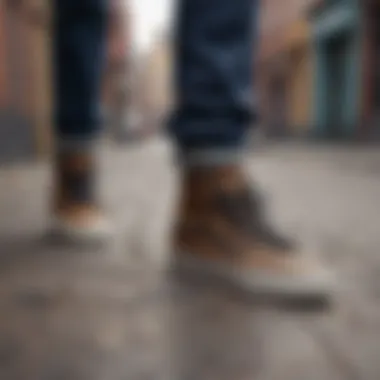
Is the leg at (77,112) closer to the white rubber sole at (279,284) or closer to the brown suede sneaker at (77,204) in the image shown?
the brown suede sneaker at (77,204)

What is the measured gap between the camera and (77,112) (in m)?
0.94

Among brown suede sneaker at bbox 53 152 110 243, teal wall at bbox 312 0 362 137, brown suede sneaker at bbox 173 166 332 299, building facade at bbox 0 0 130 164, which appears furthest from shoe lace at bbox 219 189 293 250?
teal wall at bbox 312 0 362 137

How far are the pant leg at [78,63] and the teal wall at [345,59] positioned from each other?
18.5ft

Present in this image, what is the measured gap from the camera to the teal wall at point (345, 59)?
6469mm

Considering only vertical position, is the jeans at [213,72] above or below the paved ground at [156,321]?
above

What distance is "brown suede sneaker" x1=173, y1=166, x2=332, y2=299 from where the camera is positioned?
619 millimetres

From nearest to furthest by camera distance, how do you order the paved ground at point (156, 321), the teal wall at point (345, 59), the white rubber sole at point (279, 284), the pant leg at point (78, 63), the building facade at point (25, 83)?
1. the paved ground at point (156, 321)
2. the white rubber sole at point (279, 284)
3. the pant leg at point (78, 63)
4. the building facade at point (25, 83)
5. the teal wall at point (345, 59)

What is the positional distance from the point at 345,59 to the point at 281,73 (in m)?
2.98

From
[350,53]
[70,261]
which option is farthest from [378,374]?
[350,53]

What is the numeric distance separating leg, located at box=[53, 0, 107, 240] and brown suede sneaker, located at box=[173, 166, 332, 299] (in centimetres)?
25

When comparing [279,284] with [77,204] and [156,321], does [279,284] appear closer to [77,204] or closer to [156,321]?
[156,321]

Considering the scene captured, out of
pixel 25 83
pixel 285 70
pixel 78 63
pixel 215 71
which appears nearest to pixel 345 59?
pixel 285 70

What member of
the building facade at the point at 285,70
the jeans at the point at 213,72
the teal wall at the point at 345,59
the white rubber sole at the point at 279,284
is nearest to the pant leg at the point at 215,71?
the jeans at the point at 213,72

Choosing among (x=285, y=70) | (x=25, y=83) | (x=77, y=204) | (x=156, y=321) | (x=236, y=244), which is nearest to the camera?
(x=156, y=321)
